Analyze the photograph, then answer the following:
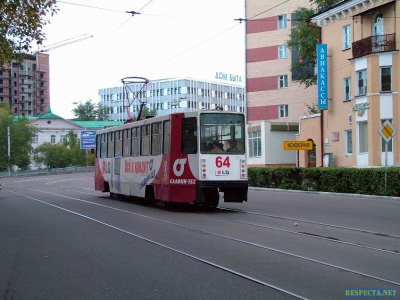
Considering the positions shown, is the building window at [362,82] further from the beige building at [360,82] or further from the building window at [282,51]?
the building window at [282,51]

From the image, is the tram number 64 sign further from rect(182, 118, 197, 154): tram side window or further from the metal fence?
the metal fence

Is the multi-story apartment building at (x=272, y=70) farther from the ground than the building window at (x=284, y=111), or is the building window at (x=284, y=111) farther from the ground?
the multi-story apartment building at (x=272, y=70)

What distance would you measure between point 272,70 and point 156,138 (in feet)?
122

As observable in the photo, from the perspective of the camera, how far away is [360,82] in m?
35.1

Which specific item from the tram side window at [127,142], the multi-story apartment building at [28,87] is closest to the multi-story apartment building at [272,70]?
the tram side window at [127,142]

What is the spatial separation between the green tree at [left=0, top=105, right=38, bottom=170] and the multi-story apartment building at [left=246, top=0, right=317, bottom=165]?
49.6m

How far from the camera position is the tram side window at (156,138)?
67.1 feet

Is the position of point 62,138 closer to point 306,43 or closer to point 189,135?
point 306,43

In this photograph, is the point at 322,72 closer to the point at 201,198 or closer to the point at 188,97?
the point at 201,198

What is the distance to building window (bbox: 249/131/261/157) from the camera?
4961cm

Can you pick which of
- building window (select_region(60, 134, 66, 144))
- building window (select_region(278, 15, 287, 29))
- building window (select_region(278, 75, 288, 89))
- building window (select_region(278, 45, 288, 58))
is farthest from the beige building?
building window (select_region(60, 134, 66, 144))

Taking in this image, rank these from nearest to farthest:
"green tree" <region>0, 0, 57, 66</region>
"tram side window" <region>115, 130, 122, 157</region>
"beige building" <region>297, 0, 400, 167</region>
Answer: "green tree" <region>0, 0, 57, 66</region>
"tram side window" <region>115, 130, 122, 157</region>
"beige building" <region>297, 0, 400, 167</region>

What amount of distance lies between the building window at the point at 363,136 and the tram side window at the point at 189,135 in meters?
18.8

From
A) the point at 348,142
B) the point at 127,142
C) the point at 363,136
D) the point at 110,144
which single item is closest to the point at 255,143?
the point at 348,142
